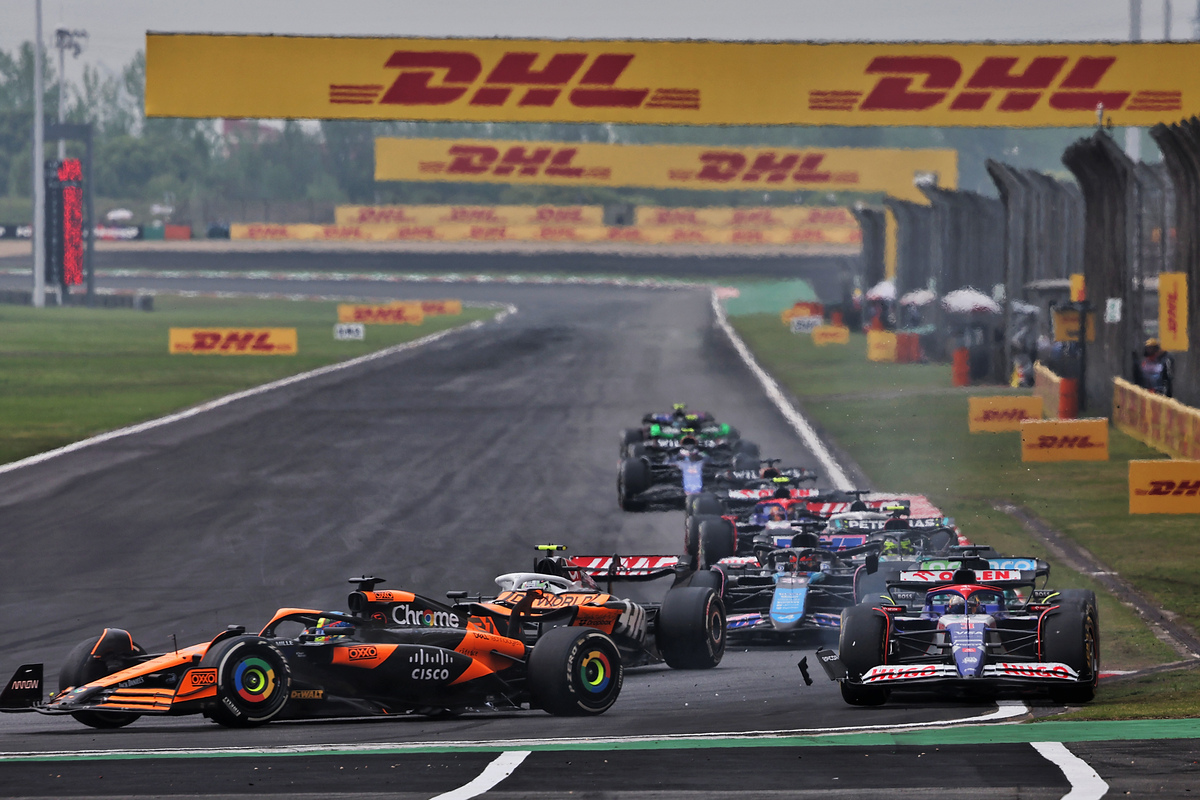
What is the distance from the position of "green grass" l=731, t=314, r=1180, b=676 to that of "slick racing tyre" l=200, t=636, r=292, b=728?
6.41 meters

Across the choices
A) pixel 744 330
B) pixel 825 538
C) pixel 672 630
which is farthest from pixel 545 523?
pixel 744 330

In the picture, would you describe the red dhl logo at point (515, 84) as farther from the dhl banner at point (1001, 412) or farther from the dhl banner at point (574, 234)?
the dhl banner at point (574, 234)

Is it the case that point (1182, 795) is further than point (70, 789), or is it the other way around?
point (70, 789)

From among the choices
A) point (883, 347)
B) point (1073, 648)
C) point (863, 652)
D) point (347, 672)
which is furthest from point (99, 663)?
point (883, 347)

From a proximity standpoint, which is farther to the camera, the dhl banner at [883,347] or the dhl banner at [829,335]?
the dhl banner at [829,335]

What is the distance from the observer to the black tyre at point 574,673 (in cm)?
1105

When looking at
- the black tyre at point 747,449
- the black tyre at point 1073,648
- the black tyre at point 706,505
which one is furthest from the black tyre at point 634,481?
the black tyre at point 1073,648

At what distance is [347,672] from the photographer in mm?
10883

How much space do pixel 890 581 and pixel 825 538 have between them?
2733 mm

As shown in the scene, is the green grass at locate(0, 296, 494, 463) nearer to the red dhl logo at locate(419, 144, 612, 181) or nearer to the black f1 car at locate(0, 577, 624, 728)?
the red dhl logo at locate(419, 144, 612, 181)

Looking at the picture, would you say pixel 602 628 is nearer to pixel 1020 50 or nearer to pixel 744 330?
pixel 1020 50

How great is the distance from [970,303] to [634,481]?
83.2 feet

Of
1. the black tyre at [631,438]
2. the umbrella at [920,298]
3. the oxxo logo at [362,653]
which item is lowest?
the oxxo logo at [362,653]

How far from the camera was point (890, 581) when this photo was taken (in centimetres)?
1314
